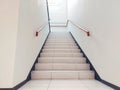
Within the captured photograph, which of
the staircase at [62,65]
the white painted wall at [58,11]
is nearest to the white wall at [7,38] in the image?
the staircase at [62,65]

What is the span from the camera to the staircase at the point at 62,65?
350 cm

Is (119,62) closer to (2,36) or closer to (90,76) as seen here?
(90,76)

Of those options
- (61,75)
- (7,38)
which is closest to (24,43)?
(7,38)

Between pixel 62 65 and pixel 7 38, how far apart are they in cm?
193

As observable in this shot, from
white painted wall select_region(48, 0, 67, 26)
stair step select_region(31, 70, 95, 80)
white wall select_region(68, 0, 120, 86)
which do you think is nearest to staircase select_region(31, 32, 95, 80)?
stair step select_region(31, 70, 95, 80)

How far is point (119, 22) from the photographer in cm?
228

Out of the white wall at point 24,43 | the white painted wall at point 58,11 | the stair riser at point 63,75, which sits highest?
the white painted wall at point 58,11

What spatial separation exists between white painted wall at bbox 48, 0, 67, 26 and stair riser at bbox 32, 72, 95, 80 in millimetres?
5926

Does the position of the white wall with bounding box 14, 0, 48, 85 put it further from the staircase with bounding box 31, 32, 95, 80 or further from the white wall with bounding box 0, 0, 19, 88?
the staircase with bounding box 31, 32, 95, 80

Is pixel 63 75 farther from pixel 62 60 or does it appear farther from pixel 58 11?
pixel 58 11

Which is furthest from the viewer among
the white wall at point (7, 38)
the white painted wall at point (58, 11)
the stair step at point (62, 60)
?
the white painted wall at point (58, 11)

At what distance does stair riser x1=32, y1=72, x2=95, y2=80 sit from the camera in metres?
3.48

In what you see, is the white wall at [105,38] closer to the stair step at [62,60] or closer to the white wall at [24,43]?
the stair step at [62,60]

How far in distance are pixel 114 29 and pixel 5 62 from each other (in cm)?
178
